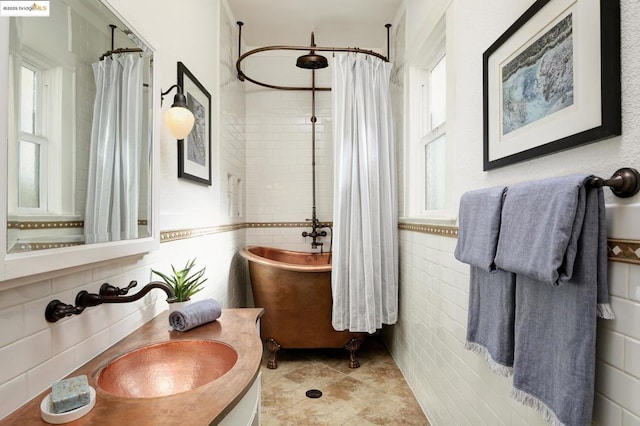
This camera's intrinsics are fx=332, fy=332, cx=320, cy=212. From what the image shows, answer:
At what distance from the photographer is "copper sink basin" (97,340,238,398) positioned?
3.24ft

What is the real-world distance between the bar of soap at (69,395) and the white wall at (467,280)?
118cm

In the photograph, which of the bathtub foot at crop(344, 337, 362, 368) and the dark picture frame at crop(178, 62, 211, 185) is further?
the bathtub foot at crop(344, 337, 362, 368)

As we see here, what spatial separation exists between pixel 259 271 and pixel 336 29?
2293mm

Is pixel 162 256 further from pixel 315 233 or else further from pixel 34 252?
pixel 315 233

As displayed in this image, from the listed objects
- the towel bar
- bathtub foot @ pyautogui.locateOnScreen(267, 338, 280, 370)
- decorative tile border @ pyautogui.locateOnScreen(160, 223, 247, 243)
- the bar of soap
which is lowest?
bathtub foot @ pyautogui.locateOnScreen(267, 338, 280, 370)

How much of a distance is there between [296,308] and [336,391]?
25.2 inches

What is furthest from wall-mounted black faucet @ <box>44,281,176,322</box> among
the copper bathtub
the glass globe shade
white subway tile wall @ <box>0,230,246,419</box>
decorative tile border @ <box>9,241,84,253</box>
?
the copper bathtub

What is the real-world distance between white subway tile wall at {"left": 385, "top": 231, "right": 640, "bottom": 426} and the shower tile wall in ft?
4.18

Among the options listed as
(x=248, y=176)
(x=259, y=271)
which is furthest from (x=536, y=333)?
(x=248, y=176)

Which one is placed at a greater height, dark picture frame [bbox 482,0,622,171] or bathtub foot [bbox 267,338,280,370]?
dark picture frame [bbox 482,0,622,171]

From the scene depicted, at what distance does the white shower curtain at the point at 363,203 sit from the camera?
2.44m

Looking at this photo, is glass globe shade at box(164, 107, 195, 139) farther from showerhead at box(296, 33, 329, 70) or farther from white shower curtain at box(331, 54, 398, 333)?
showerhead at box(296, 33, 329, 70)

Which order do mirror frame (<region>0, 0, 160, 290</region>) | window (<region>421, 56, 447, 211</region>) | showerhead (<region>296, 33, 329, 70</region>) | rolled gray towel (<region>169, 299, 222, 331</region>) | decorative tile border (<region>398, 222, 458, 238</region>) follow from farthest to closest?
showerhead (<region>296, 33, 329, 70</region>), window (<region>421, 56, 447, 211</region>), decorative tile border (<region>398, 222, 458, 238</region>), rolled gray towel (<region>169, 299, 222, 331</region>), mirror frame (<region>0, 0, 160, 290</region>)

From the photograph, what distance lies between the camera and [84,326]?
3.18 ft
